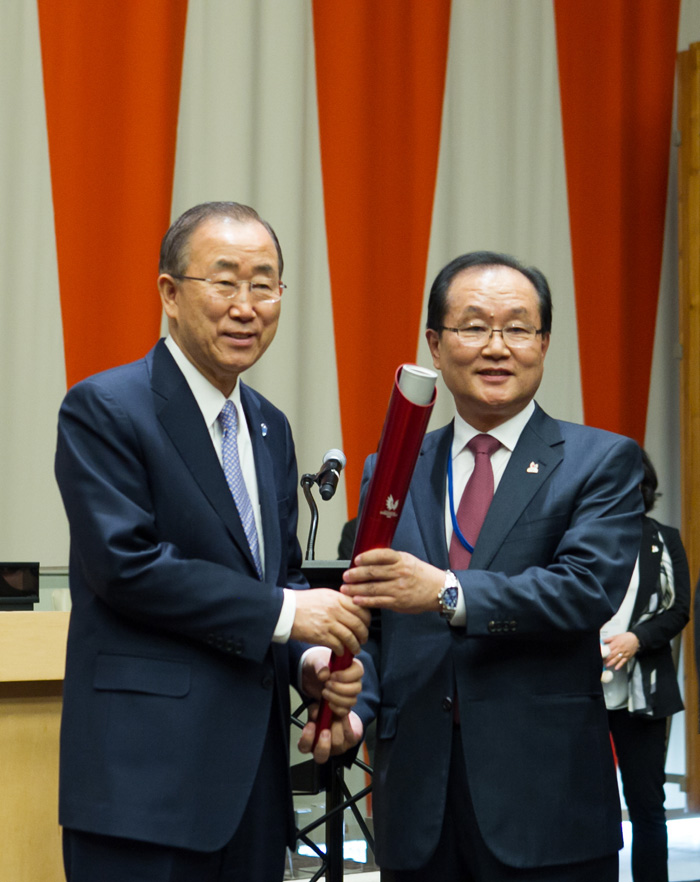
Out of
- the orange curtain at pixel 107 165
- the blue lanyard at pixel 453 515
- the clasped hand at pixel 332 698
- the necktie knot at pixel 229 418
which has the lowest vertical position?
the clasped hand at pixel 332 698

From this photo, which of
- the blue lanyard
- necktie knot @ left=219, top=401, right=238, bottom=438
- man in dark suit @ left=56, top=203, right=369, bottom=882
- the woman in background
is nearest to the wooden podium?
man in dark suit @ left=56, top=203, right=369, bottom=882

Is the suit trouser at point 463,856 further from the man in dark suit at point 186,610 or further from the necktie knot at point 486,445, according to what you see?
the necktie knot at point 486,445

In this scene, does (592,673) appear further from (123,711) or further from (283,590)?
(123,711)

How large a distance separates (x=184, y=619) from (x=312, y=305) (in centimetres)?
339

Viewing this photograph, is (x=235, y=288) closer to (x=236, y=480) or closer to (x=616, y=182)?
(x=236, y=480)

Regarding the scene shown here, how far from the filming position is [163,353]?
5.83 feet

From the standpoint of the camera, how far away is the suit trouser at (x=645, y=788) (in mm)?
3623

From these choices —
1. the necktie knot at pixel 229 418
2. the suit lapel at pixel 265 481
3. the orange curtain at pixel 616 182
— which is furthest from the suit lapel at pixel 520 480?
the orange curtain at pixel 616 182

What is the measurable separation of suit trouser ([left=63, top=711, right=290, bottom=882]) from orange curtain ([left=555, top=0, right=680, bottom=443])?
155 inches

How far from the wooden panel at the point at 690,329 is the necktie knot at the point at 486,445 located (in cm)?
330

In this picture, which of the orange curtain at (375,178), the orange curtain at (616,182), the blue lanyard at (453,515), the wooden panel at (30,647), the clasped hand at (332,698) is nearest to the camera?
the clasped hand at (332,698)

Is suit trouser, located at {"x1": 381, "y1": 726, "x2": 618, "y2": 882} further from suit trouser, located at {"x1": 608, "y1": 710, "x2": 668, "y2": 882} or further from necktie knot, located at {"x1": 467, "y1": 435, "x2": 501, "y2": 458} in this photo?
suit trouser, located at {"x1": 608, "y1": 710, "x2": 668, "y2": 882}

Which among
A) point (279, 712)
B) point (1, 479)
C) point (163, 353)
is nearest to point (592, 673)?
point (279, 712)

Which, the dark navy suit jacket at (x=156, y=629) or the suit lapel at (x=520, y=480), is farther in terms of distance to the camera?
the suit lapel at (x=520, y=480)
